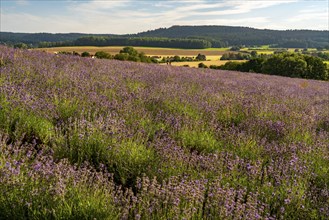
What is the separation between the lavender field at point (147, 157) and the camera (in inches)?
89.7

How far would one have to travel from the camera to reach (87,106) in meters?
4.43

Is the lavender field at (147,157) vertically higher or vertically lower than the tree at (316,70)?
higher

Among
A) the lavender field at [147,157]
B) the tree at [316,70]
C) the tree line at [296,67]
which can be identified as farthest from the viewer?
the tree at [316,70]

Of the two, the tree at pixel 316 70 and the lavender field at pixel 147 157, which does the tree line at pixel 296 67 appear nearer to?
the tree at pixel 316 70

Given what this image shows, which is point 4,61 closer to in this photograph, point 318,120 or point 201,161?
point 201,161

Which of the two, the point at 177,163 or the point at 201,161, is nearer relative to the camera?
the point at 177,163

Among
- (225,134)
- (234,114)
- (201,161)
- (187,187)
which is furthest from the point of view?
(234,114)

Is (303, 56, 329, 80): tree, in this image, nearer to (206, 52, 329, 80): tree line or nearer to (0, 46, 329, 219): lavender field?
(206, 52, 329, 80): tree line

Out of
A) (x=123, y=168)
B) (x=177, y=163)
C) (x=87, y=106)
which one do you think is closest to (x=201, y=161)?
(x=177, y=163)

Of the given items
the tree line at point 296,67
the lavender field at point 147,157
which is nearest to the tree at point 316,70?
the tree line at point 296,67

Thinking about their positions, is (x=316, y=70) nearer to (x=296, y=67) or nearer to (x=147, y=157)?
(x=296, y=67)

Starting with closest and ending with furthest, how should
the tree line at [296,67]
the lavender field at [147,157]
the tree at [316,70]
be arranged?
the lavender field at [147,157], the tree line at [296,67], the tree at [316,70]

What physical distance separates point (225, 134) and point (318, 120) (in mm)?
2468

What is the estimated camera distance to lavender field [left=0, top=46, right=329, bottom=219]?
2279mm
